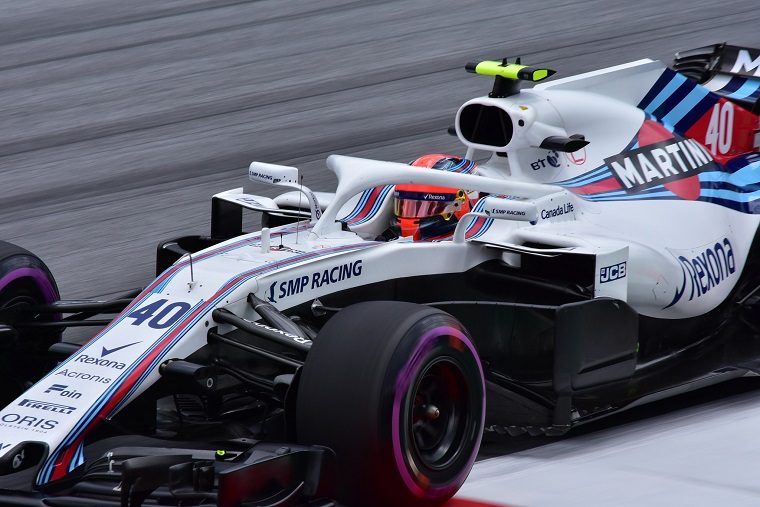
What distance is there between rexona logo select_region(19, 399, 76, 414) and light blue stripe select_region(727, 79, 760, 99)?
16.5ft

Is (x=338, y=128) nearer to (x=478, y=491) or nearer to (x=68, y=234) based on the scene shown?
(x=68, y=234)

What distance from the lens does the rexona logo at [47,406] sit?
5.11m

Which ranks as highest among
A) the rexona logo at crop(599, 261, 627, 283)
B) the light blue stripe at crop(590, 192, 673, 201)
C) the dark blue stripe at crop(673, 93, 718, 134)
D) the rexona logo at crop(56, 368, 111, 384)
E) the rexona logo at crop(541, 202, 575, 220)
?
the dark blue stripe at crop(673, 93, 718, 134)

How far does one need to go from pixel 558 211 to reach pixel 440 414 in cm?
196

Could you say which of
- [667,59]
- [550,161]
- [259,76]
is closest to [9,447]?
[550,161]

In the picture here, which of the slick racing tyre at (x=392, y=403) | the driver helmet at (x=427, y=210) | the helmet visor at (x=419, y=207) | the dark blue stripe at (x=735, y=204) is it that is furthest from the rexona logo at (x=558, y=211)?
the slick racing tyre at (x=392, y=403)

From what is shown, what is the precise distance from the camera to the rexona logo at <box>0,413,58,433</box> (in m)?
5.04

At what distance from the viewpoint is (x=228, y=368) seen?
5.41 metres

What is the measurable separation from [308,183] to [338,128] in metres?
1.10

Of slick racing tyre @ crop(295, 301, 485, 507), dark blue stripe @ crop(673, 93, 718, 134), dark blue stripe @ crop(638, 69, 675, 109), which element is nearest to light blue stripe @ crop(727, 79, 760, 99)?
dark blue stripe @ crop(673, 93, 718, 134)

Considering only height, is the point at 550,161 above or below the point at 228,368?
above

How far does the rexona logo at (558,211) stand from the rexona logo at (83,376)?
2.50 m

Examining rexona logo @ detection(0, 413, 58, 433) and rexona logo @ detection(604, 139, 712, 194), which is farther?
rexona logo @ detection(604, 139, 712, 194)

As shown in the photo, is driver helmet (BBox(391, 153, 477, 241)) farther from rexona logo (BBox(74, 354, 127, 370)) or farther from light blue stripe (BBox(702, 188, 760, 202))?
rexona logo (BBox(74, 354, 127, 370))
